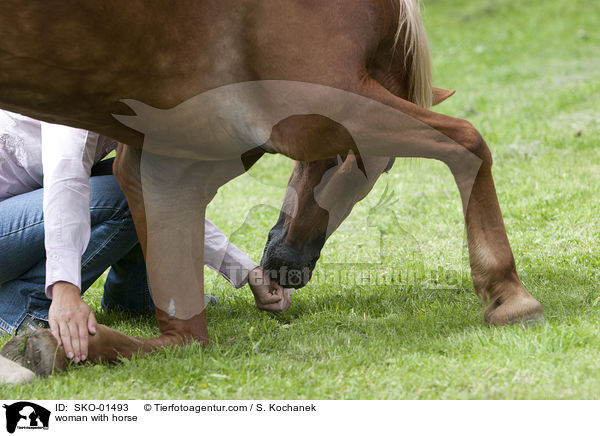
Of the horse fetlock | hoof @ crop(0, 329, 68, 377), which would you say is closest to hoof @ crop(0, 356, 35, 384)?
hoof @ crop(0, 329, 68, 377)

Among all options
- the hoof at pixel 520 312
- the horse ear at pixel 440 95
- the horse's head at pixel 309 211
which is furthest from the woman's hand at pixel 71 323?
the horse ear at pixel 440 95

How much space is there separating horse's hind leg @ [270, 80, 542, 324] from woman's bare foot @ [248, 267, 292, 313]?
874 mm

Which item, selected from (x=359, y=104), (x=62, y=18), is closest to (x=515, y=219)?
(x=359, y=104)

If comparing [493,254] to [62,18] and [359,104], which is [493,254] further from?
[62,18]

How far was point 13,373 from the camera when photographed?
2.56 metres

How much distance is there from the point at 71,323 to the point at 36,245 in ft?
2.51

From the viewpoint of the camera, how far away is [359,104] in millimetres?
2566

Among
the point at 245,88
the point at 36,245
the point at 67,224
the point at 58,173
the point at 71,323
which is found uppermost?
the point at 245,88

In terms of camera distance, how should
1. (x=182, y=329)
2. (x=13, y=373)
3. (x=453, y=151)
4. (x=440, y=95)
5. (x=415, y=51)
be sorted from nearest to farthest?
1. (x=13, y=373)
2. (x=453, y=151)
3. (x=415, y=51)
4. (x=182, y=329)
5. (x=440, y=95)

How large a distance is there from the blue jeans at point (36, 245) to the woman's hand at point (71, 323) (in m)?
0.59

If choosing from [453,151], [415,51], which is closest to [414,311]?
[453,151]

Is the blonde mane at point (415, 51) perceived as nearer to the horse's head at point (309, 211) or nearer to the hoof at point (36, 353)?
the horse's head at point (309, 211)
